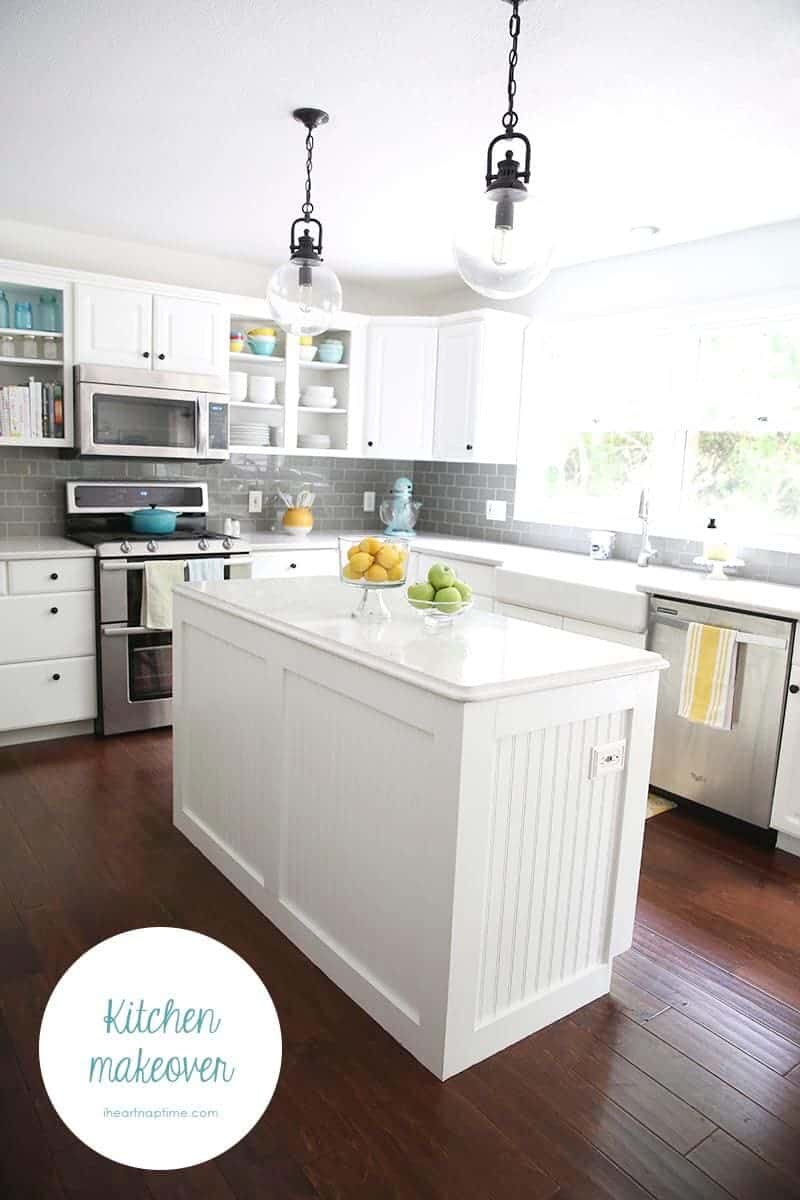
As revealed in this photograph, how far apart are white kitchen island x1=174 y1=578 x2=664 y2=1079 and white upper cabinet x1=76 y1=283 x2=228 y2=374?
2.37 m

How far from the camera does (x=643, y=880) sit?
296 centimetres

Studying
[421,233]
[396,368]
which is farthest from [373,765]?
[396,368]

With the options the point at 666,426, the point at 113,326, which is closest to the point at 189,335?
the point at 113,326

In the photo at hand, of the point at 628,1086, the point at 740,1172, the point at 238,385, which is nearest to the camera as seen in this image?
the point at 740,1172

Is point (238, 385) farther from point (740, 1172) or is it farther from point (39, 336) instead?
point (740, 1172)

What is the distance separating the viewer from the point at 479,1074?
1970 mm

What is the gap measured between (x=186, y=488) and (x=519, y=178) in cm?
329

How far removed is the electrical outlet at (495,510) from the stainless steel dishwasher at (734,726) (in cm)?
178

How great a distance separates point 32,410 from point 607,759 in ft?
11.0

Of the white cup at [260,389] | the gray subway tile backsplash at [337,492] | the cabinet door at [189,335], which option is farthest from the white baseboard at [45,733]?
the white cup at [260,389]

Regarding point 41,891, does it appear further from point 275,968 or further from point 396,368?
point 396,368

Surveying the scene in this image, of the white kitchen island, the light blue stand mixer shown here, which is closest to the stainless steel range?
the light blue stand mixer

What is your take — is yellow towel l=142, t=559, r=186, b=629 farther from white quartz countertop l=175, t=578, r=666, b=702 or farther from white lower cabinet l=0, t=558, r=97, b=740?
white quartz countertop l=175, t=578, r=666, b=702

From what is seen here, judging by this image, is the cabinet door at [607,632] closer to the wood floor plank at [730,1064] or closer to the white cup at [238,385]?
the wood floor plank at [730,1064]
